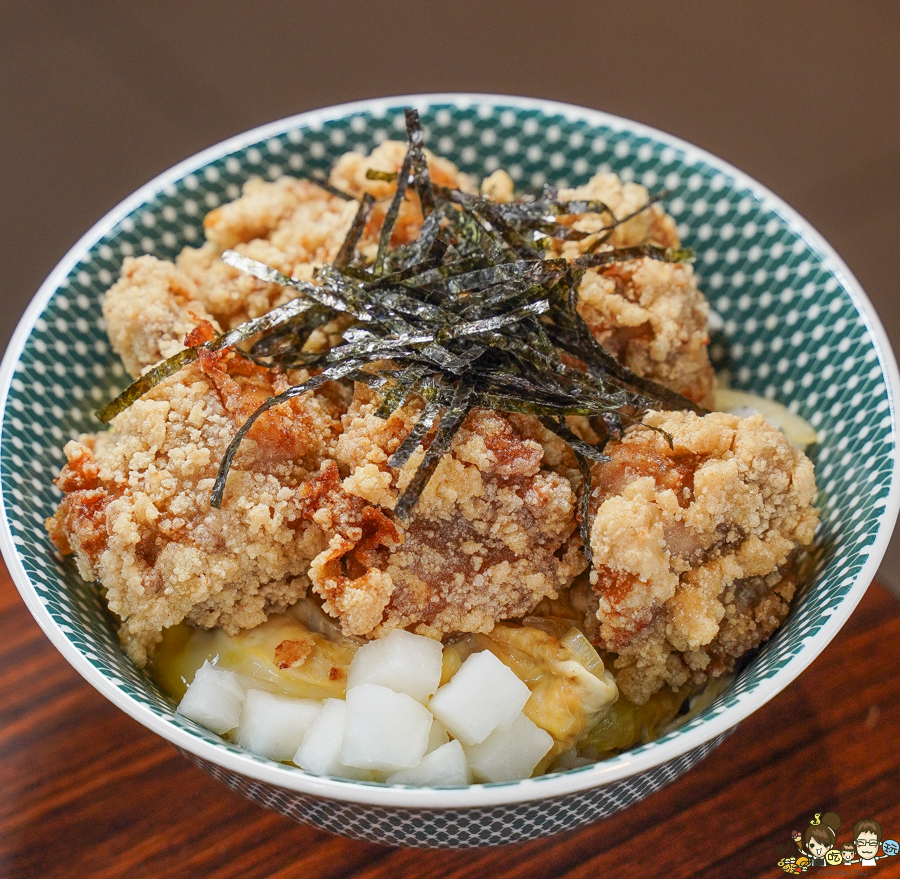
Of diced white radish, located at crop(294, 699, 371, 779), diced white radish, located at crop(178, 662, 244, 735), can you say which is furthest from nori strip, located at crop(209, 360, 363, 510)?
diced white radish, located at crop(294, 699, 371, 779)

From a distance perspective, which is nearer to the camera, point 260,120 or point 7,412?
Answer: point 7,412

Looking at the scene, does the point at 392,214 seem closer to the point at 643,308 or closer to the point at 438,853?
the point at 643,308

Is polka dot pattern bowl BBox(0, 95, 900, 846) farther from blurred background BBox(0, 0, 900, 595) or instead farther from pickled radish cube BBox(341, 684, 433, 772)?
blurred background BBox(0, 0, 900, 595)

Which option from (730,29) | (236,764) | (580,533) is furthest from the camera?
(730,29)

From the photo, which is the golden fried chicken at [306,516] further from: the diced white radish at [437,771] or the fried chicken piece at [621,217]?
the fried chicken piece at [621,217]

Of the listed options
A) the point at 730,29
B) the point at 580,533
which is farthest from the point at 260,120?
the point at 580,533

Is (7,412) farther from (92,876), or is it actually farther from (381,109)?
(381,109)
